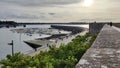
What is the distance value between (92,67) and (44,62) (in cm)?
916

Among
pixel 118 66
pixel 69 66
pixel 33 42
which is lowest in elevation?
pixel 33 42

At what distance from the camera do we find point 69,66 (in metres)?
17.4

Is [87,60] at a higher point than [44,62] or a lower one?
higher

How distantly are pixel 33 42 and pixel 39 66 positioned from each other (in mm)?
85972

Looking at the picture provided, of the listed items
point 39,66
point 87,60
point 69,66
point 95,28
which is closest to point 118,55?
point 87,60

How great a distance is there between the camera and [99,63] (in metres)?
7.81

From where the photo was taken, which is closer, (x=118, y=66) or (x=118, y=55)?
(x=118, y=66)

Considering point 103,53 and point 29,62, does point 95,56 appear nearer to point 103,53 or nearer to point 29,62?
point 103,53

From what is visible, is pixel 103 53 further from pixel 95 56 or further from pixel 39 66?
pixel 39 66

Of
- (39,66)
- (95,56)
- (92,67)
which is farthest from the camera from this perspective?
(39,66)

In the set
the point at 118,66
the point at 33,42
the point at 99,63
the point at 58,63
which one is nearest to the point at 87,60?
the point at 99,63

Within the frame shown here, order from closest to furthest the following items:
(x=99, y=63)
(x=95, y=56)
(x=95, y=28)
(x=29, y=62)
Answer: (x=99, y=63) → (x=95, y=56) → (x=29, y=62) → (x=95, y=28)

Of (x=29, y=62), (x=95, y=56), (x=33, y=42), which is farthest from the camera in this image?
(x=33, y=42)

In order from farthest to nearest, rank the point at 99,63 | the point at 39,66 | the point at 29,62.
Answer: the point at 29,62 → the point at 39,66 → the point at 99,63
